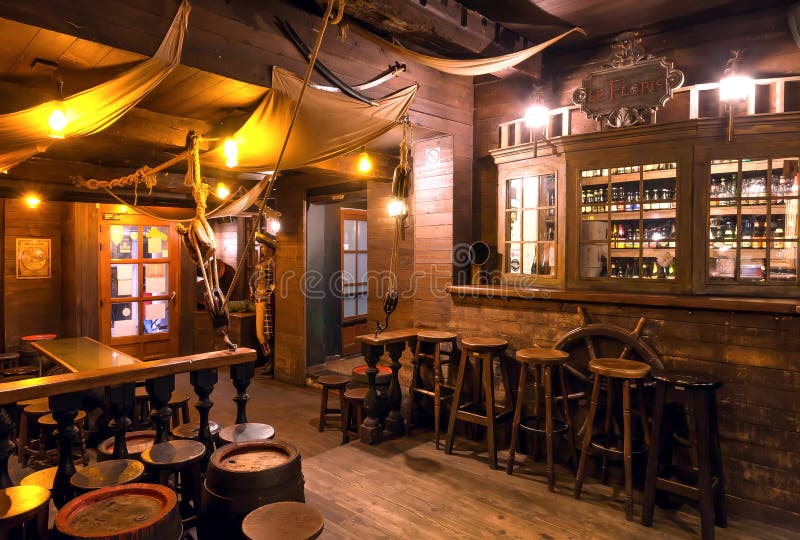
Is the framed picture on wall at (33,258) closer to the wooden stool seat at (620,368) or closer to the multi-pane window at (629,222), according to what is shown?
the multi-pane window at (629,222)

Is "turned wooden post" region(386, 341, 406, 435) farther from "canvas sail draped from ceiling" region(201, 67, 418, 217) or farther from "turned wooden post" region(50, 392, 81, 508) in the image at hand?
"turned wooden post" region(50, 392, 81, 508)

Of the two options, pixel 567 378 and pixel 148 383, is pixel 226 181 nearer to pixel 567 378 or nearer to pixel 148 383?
pixel 148 383

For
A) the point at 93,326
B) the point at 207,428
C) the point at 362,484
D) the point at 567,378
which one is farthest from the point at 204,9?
the point at 93,326

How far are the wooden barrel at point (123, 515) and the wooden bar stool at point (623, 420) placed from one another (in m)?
2.58

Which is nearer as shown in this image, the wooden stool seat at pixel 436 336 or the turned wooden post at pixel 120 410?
the turned wooden post at pixel 120 410

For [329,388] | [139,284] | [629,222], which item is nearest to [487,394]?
[629,222]

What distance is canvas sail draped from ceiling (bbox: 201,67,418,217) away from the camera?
334 centimetres

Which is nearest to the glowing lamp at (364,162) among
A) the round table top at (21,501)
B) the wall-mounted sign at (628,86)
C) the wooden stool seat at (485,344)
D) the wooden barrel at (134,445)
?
the wall-mounted sign at (628,86)

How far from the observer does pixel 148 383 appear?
9.21 feet

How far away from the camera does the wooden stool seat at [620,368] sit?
126 inches

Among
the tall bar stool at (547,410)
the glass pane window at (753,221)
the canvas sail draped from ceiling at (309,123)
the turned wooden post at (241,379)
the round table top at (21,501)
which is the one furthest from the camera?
the tall bar stool at (547,410)

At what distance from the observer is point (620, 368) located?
3.33 metres

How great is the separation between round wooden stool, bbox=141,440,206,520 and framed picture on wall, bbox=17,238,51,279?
264 inches

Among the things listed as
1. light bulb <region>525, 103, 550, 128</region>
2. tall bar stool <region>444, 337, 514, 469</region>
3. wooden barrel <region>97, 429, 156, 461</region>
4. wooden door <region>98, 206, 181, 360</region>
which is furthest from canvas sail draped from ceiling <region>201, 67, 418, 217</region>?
wooden door <region>98, 206, 181, 360</region>
